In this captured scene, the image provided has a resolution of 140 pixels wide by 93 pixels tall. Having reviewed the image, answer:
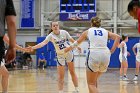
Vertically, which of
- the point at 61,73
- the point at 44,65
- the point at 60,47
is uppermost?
the point at 60,47

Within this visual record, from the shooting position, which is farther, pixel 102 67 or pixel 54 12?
pixel 54 12

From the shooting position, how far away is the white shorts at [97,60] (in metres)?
7.13

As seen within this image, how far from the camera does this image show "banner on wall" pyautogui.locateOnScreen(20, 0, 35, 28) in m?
31.2

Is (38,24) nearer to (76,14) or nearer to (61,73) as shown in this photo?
(76,14)

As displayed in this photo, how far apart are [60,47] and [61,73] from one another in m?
0.65

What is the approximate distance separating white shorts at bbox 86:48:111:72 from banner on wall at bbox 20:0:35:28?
24.5 meters

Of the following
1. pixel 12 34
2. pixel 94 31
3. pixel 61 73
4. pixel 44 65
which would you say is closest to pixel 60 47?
pixel 61 73

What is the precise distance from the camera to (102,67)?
7.20 metres

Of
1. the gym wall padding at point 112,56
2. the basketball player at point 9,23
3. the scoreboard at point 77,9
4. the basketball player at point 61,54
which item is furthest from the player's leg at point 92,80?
the scoreboard at point 77,9

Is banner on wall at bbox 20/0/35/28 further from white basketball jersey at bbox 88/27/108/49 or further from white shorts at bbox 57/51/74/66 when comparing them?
white basketball jersey at bbox 88/27/108/49

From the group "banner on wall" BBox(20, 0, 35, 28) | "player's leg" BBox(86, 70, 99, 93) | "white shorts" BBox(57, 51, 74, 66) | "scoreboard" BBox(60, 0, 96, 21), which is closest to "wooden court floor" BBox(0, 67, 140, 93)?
"white shorts" BBox(57, 51, 74, 66)

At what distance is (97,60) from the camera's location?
712 cm

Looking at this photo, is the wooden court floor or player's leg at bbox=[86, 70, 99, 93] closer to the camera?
player's leg at bbox=[86, 70, 99, 93]

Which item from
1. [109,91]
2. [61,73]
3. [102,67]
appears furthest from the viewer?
[109,91]
